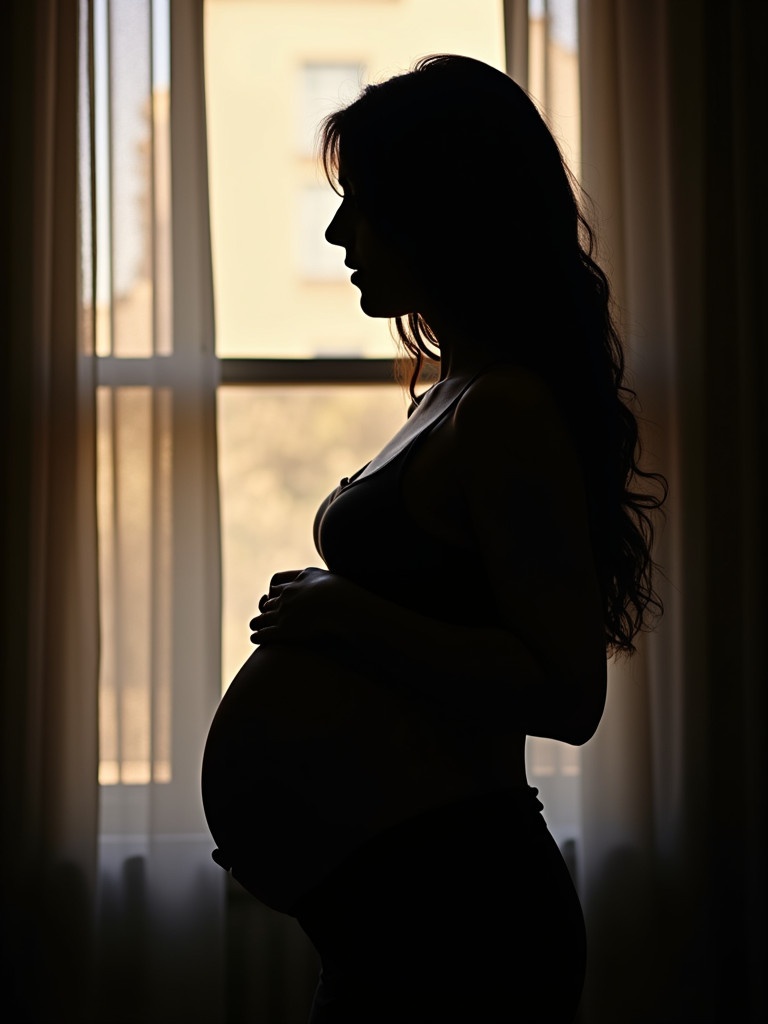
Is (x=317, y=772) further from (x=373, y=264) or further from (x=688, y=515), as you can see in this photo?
(x=688, y=515)

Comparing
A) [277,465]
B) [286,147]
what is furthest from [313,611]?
[286,147]

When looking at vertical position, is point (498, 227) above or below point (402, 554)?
above

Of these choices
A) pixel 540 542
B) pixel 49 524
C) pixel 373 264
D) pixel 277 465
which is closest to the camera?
pixel 540 542

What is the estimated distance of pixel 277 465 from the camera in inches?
85.6

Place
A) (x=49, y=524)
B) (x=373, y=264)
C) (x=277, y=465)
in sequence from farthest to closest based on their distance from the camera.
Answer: (x=277, y=465) < (x=49, y=524) < (x=373, y=264)

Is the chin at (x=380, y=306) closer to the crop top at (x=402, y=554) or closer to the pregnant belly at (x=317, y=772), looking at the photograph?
the crop top at (x=402, y=554)

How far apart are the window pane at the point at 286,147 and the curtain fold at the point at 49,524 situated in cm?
31

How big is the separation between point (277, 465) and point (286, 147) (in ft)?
2.33

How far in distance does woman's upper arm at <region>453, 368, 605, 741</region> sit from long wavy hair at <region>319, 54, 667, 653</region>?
9 cm

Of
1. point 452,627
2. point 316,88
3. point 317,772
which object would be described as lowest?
point 317,772

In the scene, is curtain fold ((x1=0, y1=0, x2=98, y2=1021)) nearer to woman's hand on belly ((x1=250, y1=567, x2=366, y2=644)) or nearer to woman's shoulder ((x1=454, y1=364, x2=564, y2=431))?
woman's hand on belly ((x1=250, y1=567, x2=366, y2=644))

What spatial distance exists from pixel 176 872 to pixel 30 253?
1.28 meters

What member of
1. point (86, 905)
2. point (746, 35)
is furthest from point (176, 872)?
point (746, 35)

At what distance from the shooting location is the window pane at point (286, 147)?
216 centimetres
